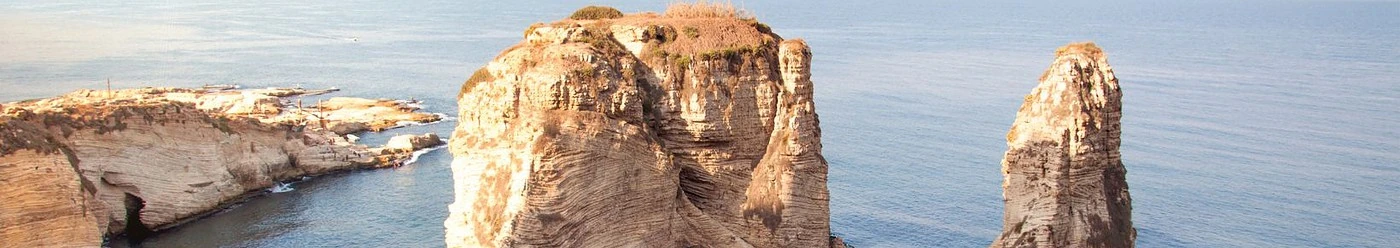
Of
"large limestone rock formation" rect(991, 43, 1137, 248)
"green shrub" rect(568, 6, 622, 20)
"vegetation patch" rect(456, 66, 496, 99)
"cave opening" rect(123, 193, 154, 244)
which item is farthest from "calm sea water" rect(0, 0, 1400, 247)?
"vegetation patch" rect(456, 66, 496, 99)

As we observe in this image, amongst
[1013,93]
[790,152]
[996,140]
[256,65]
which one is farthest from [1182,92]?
[790,152]

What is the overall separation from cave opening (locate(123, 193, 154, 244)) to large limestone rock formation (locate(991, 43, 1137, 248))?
1661 inches

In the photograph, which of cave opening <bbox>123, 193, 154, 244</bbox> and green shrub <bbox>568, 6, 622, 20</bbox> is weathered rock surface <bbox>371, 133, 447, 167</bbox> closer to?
cave opening <bbox>123, 193, 154, 244</bbox>

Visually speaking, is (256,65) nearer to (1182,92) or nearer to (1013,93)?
(1013,93)

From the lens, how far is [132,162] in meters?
58.9

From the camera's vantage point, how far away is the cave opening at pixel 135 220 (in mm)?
60166

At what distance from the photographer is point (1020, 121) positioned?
29.9 meters

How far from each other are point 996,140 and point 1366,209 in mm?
23101

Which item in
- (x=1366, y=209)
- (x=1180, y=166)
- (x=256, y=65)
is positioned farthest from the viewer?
(x=256, y=65)

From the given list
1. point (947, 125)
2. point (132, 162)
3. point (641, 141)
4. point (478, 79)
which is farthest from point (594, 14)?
point (947, 125)

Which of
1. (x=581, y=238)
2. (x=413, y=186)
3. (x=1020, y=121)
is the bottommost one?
(x=413, y=186)

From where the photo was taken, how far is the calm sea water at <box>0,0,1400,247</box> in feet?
214

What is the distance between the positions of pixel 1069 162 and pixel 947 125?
64169mm

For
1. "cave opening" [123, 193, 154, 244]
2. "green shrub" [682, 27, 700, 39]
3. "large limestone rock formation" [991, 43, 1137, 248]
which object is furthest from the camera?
A: "cave opening" [123, 193, 154, 244]
